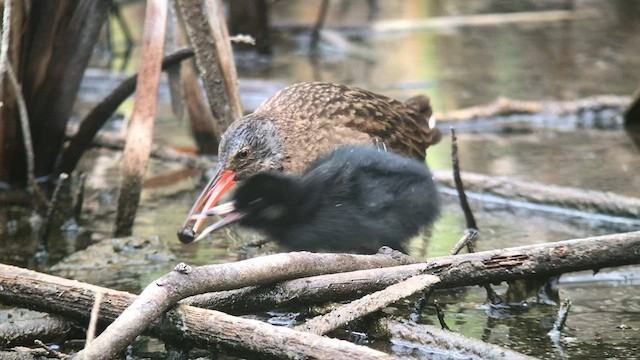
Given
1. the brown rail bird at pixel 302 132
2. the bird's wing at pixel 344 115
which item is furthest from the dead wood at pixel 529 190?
the brown rail bird at pixel 302 132

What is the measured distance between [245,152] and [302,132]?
29 centimetres

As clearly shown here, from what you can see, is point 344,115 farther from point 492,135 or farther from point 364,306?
point 492,135

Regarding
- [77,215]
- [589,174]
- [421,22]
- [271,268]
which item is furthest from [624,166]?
[421,22]

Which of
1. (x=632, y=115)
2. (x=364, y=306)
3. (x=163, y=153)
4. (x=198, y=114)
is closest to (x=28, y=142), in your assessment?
(x=163, y=153)

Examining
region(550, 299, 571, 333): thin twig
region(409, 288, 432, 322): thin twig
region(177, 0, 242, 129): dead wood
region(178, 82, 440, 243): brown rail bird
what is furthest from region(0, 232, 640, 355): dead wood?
region(177, 0, 242, 129): dead wood

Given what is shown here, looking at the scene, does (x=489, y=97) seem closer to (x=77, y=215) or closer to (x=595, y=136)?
(x=595, y=136)

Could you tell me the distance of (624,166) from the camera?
6777 millimetres

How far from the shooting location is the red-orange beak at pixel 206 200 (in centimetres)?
448

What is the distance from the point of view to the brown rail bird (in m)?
5.01

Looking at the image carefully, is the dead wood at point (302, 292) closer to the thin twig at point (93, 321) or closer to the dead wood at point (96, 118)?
the thin twig at point (93, 321)

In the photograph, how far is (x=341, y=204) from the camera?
14.1ft

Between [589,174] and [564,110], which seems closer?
[589,174]

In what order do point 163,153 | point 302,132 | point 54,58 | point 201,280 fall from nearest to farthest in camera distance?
point 201,280, point 302,132, point 54,58, point 163,153

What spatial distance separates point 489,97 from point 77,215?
397 cm
